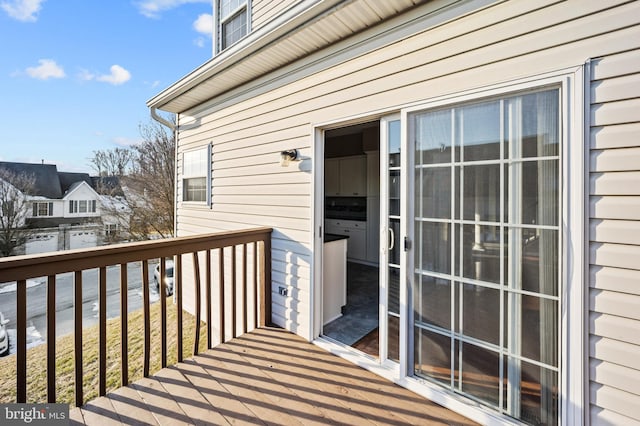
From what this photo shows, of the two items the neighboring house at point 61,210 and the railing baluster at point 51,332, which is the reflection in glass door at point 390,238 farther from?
the neighboring house at point 61,210

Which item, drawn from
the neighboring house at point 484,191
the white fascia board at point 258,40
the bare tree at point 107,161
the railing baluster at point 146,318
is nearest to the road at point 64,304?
the white fascia board at point 258,40

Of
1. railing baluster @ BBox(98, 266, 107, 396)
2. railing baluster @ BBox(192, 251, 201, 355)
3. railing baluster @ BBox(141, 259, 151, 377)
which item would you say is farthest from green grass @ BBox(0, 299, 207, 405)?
railing baluster @ BBox(98, 266, 107, 396)

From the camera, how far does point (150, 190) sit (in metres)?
11.7

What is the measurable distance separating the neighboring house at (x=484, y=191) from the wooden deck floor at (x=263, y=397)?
212 mm

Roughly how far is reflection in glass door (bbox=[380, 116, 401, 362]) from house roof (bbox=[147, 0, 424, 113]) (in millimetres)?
860

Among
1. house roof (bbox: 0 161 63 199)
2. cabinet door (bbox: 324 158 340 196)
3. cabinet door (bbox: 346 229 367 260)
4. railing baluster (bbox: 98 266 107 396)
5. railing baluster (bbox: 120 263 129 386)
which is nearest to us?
railing baluster (bbox: 98 266 107 396)

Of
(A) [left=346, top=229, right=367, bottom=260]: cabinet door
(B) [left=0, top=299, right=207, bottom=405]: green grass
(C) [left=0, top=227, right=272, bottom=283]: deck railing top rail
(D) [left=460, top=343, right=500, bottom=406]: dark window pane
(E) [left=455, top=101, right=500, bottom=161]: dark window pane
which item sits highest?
(E) [left=455, top=101, right=500, bottom=161]: dark window pane

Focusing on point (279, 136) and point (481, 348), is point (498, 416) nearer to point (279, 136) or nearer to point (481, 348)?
point (481, 348)

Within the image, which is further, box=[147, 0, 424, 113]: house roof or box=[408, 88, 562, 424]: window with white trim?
box=[147, 0, 424, 113]: house roof

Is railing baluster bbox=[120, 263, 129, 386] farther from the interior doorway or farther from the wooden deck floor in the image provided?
the interior doorway

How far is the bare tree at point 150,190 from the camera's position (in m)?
11.6

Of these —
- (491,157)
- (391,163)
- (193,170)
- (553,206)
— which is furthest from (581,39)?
(193,170)

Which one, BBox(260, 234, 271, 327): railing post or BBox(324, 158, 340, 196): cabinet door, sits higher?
BBox(324, 158, 340, 196): cabinet door

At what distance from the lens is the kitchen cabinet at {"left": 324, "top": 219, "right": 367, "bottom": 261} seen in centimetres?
605
